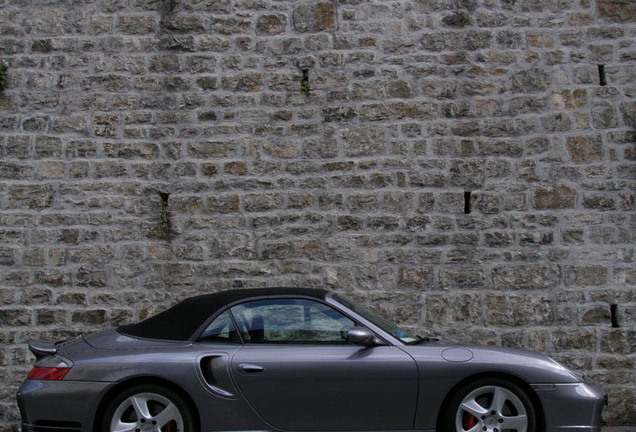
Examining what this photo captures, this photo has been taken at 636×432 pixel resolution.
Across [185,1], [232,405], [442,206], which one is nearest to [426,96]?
[442,206]

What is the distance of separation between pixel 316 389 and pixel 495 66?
444 cm

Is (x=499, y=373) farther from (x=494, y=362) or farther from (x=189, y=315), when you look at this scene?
(x=189, y=315)

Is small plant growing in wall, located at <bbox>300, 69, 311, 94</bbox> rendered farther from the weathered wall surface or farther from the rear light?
the rear light

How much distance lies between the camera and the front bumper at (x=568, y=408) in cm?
459

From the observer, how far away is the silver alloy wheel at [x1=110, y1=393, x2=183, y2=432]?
14.9ft

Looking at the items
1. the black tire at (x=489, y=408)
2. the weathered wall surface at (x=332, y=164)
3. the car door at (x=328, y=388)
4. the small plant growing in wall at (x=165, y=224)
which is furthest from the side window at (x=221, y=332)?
the small plant growing in wall at (x=165, y=224)

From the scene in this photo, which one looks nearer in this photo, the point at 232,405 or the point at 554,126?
the point at 232,405

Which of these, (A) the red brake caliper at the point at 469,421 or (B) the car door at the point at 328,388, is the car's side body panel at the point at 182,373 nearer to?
(B) the car door at the point at 328,388

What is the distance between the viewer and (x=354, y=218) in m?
7.12

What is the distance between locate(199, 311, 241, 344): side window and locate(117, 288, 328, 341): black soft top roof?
0.08m

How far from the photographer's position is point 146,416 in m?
4.54

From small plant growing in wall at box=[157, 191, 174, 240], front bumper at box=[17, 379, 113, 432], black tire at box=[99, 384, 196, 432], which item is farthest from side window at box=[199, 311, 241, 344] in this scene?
small plant growing in wall at box=[157, 191, 174, 240]

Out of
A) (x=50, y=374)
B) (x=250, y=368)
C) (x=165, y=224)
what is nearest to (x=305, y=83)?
(x=165, y=224)

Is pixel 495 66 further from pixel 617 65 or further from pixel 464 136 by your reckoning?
pixel 617 65
